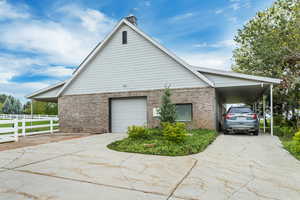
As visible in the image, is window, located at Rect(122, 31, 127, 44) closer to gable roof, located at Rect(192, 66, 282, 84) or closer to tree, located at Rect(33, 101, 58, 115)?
gable roof, located at Rect(192, 66, 282, 84)

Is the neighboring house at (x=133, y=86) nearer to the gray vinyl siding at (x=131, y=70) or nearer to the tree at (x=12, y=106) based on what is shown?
the gray vinyl siding at (x=131, y=70)

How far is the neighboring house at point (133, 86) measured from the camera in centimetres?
1060

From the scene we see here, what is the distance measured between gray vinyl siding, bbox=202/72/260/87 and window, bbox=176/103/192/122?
187 cm

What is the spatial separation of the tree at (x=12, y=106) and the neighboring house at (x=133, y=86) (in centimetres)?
5516

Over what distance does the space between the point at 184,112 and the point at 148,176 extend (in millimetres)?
7576

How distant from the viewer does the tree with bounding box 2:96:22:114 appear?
5645 centimetres

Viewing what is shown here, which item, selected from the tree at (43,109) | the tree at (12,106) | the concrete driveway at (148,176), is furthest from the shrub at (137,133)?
the tree at (12,106)

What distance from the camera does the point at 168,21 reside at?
15.2 meters

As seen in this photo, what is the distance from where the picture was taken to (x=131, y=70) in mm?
11836

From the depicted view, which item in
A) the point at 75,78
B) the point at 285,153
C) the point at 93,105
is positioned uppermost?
the point at 75,78

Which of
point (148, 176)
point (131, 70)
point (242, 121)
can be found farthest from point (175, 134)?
point (131, 70)

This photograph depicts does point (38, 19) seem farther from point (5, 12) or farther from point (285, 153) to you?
point (285, 153)

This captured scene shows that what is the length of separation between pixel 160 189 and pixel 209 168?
5.49 feet

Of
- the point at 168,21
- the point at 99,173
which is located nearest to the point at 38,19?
the point at 168,21
